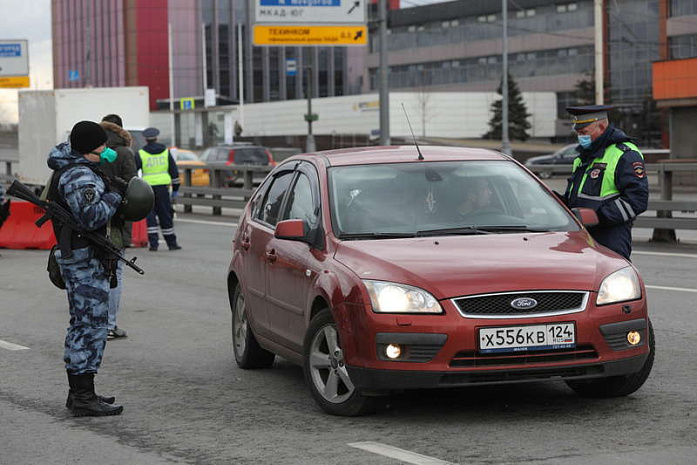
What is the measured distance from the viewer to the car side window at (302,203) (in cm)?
785

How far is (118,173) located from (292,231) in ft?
18.6

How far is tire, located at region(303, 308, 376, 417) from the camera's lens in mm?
6820

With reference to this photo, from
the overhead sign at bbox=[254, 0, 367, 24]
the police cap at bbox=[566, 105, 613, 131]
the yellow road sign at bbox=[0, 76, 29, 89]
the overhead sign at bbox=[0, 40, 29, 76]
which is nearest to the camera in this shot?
the police cap at bbox=[566, 105, 613, 131]

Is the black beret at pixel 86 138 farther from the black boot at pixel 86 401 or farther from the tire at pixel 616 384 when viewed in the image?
the tire at pixel 616 384

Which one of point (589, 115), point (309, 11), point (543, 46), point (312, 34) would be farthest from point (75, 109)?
point (543, 46)

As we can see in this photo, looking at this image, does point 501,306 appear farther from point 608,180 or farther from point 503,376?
point 608,180

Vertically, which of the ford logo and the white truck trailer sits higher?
the white truck trailer

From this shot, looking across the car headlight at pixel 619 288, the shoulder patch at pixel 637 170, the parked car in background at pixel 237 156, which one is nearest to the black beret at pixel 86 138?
the car headlight at pixel 619 288

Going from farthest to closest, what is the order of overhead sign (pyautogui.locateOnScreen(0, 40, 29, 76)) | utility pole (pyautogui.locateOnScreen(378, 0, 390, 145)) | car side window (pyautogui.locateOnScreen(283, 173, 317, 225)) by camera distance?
overhead sign (pyautogui.locateOnScreen(0, 40, 29, 76)) < utility pole (pyautogui.locateOnScreen(378, 0, 390, 145)) < car side window (pyautogui.locateOnScreen(283, 173, 317, 225))

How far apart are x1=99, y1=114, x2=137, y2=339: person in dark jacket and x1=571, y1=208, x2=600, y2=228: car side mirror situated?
2.77 m

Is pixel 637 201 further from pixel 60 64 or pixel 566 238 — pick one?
pixel 60 64

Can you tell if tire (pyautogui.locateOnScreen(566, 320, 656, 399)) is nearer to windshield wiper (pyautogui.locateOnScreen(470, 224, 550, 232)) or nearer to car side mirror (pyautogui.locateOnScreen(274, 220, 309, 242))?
windshield wiper (pyautogui.locateOnScreen(470, 224, 550, 232))

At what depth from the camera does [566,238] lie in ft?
24.3

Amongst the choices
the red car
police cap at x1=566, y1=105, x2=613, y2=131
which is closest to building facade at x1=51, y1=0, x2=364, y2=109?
police cap at x1=566, y1=105, x2=613, y2=131
